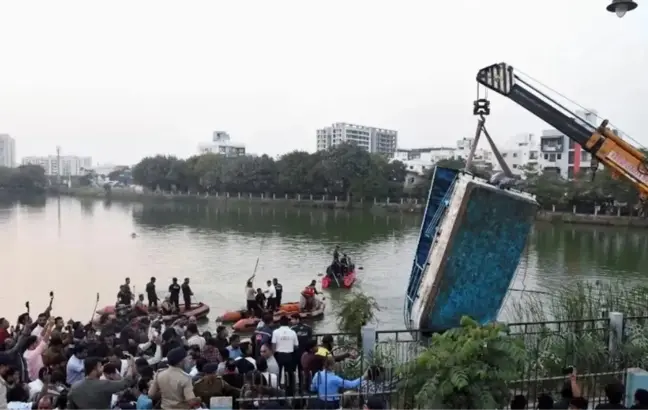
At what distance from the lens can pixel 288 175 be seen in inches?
2953

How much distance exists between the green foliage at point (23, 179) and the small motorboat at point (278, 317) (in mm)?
98385

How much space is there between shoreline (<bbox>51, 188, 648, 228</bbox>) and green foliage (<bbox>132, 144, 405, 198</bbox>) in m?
1.09

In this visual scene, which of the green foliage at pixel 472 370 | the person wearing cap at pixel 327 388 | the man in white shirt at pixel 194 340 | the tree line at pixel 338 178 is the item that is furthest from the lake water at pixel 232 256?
the green foliage at pixel 472 370

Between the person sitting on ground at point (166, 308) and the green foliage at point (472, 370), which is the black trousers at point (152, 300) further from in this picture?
the green foliage at point (472, 370)

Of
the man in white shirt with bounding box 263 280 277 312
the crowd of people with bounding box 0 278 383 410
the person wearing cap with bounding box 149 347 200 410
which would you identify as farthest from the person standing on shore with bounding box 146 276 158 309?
the person wearing cap with bounding box 149 347 200 410

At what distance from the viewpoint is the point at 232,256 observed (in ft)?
108

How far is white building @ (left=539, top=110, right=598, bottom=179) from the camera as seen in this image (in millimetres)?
68688

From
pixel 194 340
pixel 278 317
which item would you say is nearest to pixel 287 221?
pixel 278 317

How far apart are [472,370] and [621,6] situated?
3959 mm

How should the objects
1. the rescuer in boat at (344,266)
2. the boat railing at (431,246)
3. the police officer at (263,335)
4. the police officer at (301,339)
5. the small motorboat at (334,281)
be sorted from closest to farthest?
1. the police officer at (301,339)
2. the police officer at (263,335)
3. the boat railing at (431,246)
4. the small motorboat at (334,281)
5. the rescuer in boat at (344,266)

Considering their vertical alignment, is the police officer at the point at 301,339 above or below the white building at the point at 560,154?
below

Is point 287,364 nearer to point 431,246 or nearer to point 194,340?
point 194,340

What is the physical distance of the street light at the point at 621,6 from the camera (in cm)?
583

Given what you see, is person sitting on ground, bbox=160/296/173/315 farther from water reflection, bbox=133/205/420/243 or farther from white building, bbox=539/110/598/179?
white building, bbox=539/110/598/179
